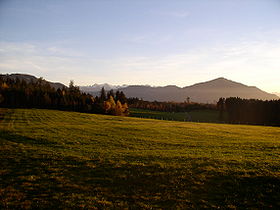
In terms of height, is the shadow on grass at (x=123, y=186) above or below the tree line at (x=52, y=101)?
below

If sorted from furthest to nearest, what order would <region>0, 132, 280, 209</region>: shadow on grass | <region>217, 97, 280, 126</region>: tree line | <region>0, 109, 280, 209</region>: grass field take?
<region>217, 97, 280, 126</region>: tree line → <region>0, 109, 280, 209</region>: grass field → <region>0, 132, 280, 209</region>: shadow on grass

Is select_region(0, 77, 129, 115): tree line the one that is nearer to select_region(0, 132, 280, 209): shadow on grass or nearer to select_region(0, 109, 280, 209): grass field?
select_region(0, 109, 280, 209): grass field

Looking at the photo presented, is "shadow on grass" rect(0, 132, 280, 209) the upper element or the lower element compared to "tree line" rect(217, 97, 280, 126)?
lower

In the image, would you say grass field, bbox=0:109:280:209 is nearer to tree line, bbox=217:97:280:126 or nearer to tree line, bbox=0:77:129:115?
tree line, bbox=0:77:129:115

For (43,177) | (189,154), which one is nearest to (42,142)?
(43,177)

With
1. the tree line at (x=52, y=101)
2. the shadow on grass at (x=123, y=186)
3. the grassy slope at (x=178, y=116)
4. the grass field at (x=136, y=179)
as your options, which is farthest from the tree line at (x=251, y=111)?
the shadow on grass at (x=123, y=186)

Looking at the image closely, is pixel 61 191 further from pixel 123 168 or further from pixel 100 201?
pixel 123 168

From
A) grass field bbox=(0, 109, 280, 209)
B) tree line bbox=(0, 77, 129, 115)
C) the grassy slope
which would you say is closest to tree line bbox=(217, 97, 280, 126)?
the grassy slope

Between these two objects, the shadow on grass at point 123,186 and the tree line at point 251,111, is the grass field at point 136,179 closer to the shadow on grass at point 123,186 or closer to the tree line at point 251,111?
the shadow on grass at point 123,186

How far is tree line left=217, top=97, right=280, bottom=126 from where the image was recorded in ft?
336

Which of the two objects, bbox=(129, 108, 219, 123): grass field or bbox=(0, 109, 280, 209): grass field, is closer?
bbox=(0, 109, 280, 209): grass field

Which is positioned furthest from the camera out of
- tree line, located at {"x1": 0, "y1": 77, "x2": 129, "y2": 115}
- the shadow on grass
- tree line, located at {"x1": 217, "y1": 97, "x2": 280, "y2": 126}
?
tree line, located at {"x1": 0, "y1": 77, "x2": 129, "y2": 115}

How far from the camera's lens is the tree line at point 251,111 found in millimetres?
102375

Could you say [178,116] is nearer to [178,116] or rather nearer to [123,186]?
[178,116]
